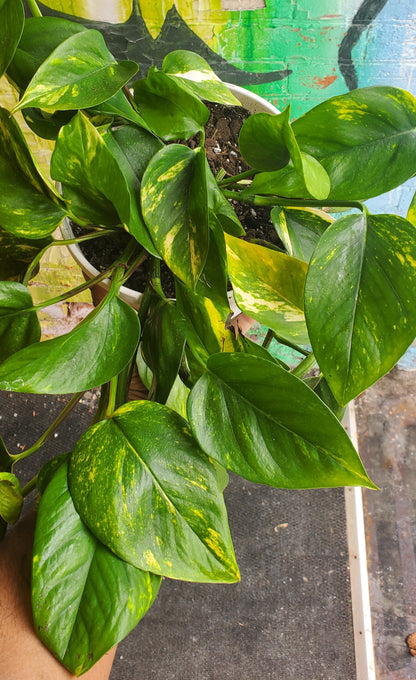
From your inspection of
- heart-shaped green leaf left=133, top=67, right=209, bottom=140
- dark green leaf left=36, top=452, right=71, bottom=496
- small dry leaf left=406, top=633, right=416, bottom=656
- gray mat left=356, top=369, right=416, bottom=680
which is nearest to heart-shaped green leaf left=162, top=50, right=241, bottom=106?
heart-shaped green leaf left=133, top=67, right=209, bottom=140

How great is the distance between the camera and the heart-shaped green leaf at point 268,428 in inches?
18.4

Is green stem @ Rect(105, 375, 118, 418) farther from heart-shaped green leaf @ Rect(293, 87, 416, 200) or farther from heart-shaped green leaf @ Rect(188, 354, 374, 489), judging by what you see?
heart-shaped green leaf @ Rect(293, 87, 416, 200)

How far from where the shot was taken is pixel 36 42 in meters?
0.55

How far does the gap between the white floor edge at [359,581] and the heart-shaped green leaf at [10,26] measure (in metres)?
1.03

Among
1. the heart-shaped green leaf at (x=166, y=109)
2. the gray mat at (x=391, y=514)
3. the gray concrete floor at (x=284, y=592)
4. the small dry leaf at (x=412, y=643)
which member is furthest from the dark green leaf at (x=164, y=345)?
the small dry leaf at (x=412, y=643)

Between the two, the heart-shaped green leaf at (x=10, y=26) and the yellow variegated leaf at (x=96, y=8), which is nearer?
the heart-shaped green leaf at (x=10, y=26)

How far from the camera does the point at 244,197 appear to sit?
0.64 metres

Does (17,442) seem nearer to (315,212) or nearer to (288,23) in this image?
(315,212)

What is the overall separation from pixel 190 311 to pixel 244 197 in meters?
0.16

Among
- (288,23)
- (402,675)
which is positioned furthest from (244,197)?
(402,675)

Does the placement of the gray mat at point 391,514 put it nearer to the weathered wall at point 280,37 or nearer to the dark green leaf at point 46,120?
the weathered wall at point 280,37

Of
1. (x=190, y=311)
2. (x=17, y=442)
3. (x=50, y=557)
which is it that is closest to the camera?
(x=50, y=557)

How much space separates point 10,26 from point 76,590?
546mm

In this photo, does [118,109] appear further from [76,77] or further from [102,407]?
[102,407]
